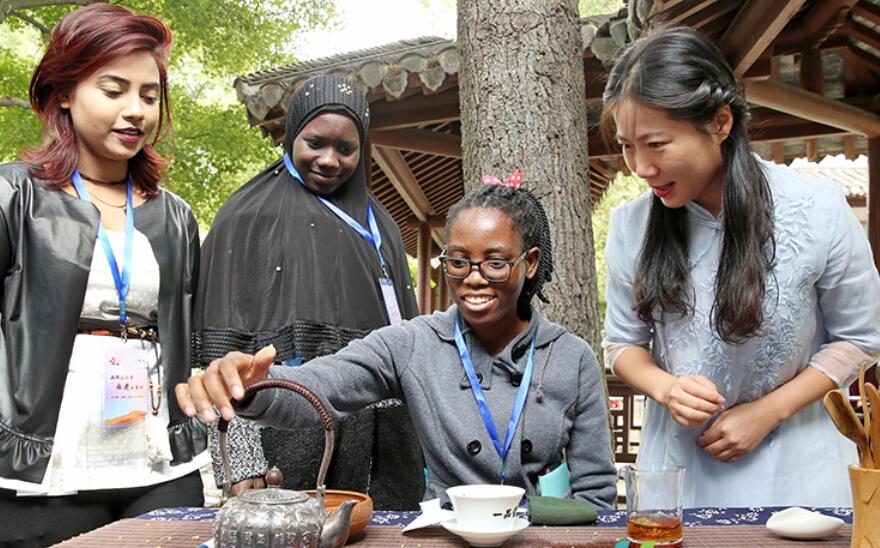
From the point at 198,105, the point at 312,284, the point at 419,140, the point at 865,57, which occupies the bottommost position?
the point at 312,284

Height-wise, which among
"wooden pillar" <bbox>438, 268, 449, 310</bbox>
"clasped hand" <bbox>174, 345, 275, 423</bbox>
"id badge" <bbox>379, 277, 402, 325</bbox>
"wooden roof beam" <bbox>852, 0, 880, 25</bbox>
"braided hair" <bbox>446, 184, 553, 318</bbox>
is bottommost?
"clasped hand" <bbox>174, 345, 275, 423</bbox>

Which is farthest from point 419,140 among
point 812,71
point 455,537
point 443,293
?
point 443,293

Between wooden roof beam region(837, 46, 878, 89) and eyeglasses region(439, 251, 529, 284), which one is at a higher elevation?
wooden roof beam region(837, 46, 878, 89)

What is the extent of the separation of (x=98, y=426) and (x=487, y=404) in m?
1.01

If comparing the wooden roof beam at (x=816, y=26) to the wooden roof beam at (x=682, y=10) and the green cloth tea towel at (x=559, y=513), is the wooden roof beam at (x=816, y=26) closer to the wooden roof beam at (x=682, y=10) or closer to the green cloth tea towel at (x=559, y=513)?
the wooden roof beam at (x=682, y=10)

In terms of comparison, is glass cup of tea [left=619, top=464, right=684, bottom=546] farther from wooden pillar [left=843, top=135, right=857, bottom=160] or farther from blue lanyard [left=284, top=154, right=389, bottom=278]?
wooden pillar [left=843, top=135, right=857, bottom=160]

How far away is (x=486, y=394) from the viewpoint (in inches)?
Result: 87.9

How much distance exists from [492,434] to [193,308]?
104 cm

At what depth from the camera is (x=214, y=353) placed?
8.68 feet

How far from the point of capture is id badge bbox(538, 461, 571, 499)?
2078 millimetres

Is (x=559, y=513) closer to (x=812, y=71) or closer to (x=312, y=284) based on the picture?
(x=312, y=284)

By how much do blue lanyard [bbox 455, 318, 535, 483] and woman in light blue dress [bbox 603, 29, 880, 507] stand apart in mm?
263

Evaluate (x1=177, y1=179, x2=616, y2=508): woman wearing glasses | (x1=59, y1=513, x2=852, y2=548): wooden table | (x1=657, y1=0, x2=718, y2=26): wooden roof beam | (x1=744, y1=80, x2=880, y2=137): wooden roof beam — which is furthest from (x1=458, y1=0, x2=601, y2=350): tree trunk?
(x1=744, y1=80, x2=880, y2=137): wooden roof beam

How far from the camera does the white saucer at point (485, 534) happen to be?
166 centimetres
